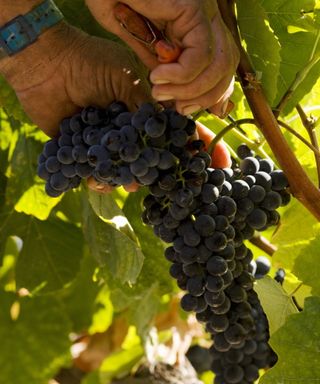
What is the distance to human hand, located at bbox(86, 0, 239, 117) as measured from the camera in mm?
1452

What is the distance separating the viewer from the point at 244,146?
6.13ft

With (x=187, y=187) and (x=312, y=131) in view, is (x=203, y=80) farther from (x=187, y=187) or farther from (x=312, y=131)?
(x=312, y=131)

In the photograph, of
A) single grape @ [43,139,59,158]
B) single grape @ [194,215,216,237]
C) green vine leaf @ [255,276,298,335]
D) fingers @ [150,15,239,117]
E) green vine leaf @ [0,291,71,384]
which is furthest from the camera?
green vine leaf @ [0,291,71,384]

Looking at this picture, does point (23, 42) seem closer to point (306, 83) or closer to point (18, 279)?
point (306, 83)

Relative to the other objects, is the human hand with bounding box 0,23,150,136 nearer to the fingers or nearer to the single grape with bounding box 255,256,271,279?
the fingers

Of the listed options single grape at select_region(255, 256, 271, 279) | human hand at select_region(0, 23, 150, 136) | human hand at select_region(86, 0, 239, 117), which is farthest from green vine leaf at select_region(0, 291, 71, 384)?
human hand at select_region(86, 0, 239, 117)

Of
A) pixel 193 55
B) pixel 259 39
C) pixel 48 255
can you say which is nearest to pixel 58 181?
pixel 193 55

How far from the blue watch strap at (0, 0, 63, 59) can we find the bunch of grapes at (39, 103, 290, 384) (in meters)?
0.21

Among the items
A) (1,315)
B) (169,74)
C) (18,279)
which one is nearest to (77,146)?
(169,74)

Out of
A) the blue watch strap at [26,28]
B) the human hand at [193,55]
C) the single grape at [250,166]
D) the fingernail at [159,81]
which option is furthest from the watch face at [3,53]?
the single grape at [250,166]

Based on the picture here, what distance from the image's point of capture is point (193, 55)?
145 centimetres

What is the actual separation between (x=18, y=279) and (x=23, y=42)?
1.09 meters

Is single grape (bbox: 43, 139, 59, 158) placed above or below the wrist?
below

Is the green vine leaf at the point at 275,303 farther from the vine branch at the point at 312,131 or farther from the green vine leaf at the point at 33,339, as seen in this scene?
the green vine leaf at the point at 33,339
